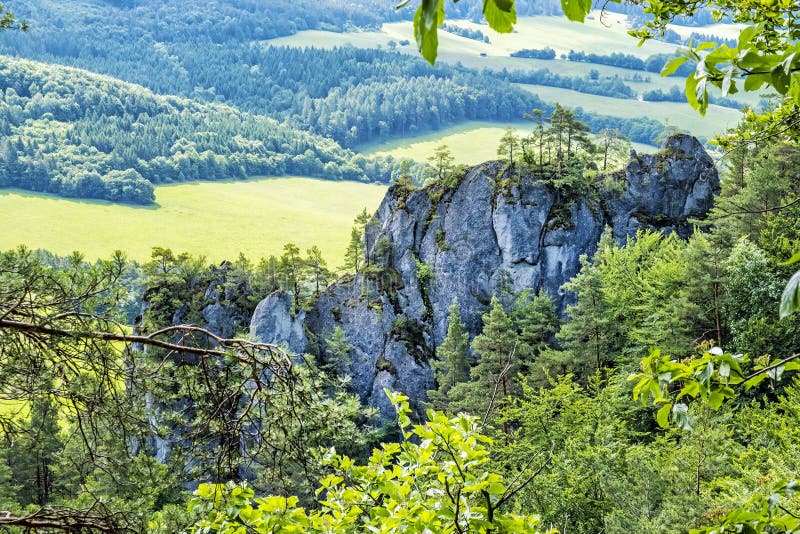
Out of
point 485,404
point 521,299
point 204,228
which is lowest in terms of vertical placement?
point 204,228

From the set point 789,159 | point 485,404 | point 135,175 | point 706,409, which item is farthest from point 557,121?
point 135,175

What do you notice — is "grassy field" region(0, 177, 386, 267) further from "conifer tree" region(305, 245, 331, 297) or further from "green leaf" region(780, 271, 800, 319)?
"green leaf" region(780, 271, 800, 319)

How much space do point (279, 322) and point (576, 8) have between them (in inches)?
1663

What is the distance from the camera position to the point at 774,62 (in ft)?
10.1

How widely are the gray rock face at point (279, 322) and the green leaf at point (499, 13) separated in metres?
41.7

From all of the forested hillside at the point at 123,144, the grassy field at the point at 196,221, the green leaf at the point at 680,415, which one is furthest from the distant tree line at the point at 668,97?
the green leaf at the point at 680,415

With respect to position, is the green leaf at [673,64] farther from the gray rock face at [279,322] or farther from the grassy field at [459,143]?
the grassy field at [459,143]

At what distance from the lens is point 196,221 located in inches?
4875

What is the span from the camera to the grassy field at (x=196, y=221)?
108562 mm

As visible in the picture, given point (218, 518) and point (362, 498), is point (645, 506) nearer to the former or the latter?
point (362, 498)

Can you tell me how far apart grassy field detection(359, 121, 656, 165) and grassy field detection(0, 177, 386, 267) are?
22744mm

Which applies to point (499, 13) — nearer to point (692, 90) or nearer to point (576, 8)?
point (576, 8)

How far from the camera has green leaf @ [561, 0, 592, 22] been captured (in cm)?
243

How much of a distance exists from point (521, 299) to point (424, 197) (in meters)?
10.9
